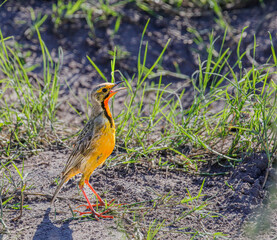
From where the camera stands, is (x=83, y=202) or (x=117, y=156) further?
(x=117, y=156)

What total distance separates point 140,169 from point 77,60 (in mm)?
2956

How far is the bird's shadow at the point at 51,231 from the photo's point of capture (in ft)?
14.6

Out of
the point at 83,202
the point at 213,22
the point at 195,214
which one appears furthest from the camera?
the point at 213,22

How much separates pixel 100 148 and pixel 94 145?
0.25 ft

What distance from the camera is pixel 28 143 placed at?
19.3ft

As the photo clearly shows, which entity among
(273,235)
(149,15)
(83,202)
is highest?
(149,15)

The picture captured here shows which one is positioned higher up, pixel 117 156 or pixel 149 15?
pixel 149 15

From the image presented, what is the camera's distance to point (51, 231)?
454 centimetres

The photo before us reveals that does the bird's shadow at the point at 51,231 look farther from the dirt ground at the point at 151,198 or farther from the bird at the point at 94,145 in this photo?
the bird at the point at 94,145

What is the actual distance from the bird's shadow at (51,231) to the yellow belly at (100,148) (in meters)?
0.61

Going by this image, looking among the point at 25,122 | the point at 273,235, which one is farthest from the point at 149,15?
the point at 273,235

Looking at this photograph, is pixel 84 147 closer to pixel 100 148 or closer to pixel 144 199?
pixel 100 148

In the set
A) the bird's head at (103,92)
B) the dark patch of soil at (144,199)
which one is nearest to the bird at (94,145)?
the bird's head at (103,92)

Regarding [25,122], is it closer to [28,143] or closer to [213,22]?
[28,143]
